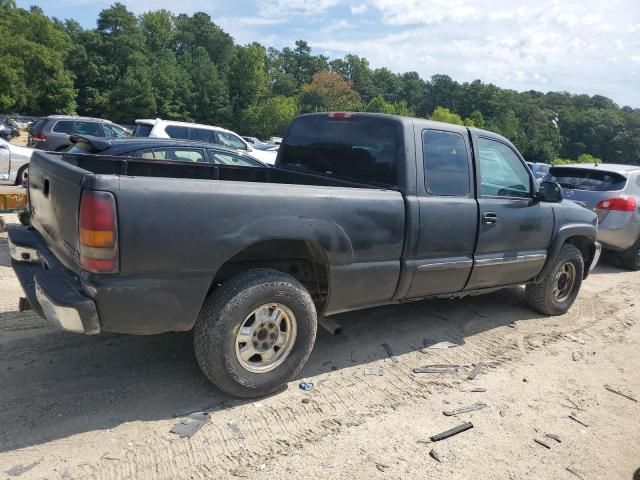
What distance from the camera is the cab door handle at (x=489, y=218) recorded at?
4.48 m

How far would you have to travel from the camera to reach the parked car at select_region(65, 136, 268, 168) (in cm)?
682

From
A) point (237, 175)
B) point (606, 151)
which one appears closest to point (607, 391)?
point (237, 175)

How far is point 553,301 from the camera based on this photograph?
18.6ft

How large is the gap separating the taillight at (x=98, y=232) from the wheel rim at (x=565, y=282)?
480cm

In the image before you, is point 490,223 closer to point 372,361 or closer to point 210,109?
point 372,361

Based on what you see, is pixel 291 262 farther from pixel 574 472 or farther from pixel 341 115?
pixel 574 472

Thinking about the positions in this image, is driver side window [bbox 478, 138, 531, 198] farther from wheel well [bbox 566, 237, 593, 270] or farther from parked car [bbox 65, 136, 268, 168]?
parked car [bbox 65, 136, 268, 168]

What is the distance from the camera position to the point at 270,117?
263 ft

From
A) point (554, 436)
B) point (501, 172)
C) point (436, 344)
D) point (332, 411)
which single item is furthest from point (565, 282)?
point (332, 411)

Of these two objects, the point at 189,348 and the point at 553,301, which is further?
the point at 553,301

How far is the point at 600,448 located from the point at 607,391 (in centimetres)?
95

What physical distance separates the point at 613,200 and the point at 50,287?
8.18 m

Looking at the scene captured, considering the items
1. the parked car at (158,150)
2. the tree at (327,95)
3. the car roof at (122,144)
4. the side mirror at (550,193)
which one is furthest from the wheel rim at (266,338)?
the tree at (327,95)

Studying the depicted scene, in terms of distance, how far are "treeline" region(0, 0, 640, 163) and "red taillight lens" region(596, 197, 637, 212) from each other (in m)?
62.7
